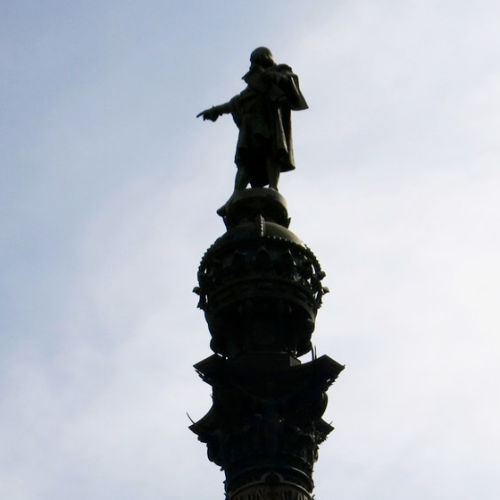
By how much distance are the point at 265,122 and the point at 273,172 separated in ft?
2.87

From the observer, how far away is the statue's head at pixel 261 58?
838 inches

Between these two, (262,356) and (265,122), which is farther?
(265,122)

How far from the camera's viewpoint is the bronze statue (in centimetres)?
2089

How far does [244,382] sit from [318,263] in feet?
8.96

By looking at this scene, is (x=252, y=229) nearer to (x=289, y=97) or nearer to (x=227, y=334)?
(x=227, y=334)

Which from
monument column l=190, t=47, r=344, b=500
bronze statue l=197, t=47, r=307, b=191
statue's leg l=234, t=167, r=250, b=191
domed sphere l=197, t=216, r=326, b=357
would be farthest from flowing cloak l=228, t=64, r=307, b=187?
domed sphere l=197, t=216, r=326, b=357

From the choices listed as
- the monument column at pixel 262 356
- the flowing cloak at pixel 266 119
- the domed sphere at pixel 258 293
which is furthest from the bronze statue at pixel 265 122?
the domed sphere at pixel 258 293

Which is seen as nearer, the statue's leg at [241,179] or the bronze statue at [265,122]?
the statue's leg at [241,179]

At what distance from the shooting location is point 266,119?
21000 mm

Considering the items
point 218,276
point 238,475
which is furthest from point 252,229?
point 238,475

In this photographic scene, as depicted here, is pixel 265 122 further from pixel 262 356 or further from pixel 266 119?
pixel 262 356

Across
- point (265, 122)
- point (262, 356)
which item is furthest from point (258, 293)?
point (265, 122)

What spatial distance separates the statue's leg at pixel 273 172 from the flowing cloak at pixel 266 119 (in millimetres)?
40

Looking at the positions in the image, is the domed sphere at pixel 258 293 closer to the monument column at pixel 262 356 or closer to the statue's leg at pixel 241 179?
the monument column at pixel 262 356
